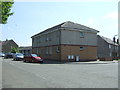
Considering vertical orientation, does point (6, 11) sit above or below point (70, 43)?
above

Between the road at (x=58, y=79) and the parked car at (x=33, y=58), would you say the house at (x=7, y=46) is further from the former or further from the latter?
the road at (x=58, y=79)

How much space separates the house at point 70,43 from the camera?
3244 centimetres

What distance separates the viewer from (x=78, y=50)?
34.2m

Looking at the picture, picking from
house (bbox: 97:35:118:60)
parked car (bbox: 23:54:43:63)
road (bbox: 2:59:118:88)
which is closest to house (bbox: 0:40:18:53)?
house (bbox: 97:35:118:60)

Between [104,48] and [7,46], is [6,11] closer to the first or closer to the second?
[104,48]

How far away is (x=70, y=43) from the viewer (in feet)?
109

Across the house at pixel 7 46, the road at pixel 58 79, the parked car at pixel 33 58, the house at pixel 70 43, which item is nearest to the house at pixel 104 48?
the house at pixel 70 43

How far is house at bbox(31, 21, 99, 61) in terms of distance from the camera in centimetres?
3244

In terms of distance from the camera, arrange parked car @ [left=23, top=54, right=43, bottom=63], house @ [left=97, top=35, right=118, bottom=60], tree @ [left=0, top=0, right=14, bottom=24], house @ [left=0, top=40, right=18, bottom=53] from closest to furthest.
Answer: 1. tree @ [left=0, top=0, right=14, bottom=24]
2. parked car @ [left=23, top=54, right=43, bottom=63]
3. house @ [left=97, top=35, right=118, bottom=60]
4. house @ [left=0, top=40, right=18, bottom=53]

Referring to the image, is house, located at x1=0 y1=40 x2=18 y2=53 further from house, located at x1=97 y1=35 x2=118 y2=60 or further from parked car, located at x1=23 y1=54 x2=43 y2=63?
parked car, located at x1=23 y1=54 x2=43 y2=63

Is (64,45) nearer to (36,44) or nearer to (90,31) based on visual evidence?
(90,31)

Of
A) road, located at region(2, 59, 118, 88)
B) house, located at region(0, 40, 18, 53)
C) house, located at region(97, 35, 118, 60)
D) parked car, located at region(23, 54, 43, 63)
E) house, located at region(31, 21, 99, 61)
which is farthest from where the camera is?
house, located at region(0, 40, 18, 53)

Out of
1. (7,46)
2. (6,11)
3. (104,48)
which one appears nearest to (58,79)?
(6,11)

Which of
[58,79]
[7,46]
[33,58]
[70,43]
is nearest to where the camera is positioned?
[58,79]
